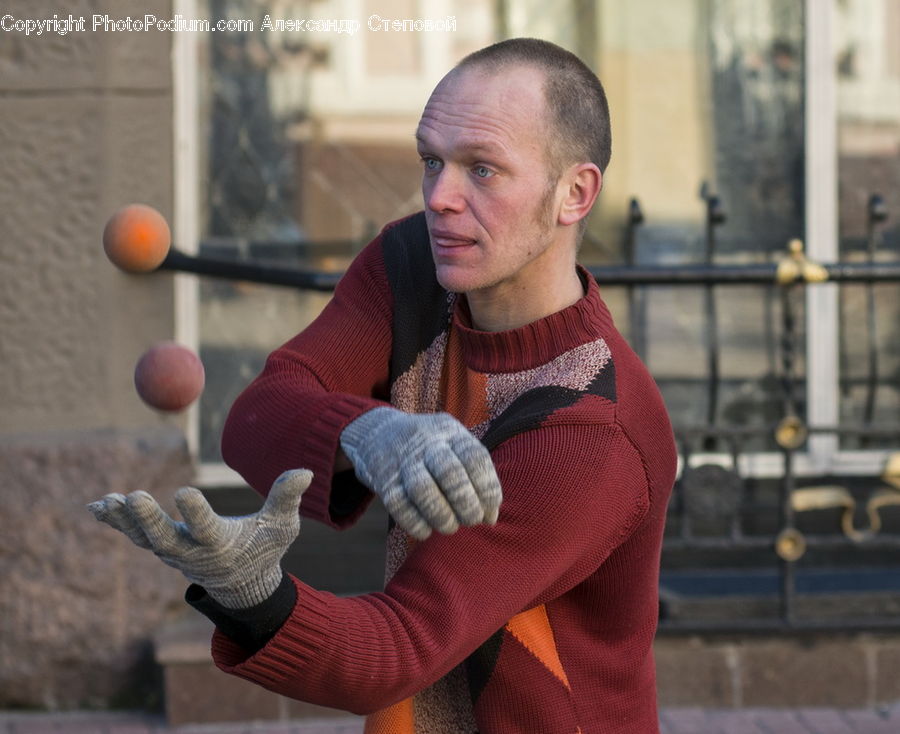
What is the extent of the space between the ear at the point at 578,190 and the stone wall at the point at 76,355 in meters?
3.19

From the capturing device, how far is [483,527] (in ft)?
6.75

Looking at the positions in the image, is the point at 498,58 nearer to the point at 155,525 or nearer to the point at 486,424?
the point at 486,424

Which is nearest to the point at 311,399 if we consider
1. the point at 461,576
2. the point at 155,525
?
the point at 461,576

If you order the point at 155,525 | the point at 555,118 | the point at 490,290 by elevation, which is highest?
the point at 555,118

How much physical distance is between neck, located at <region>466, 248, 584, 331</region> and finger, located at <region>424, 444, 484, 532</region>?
2.05 ft

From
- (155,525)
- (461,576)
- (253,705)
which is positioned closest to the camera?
(155,525)

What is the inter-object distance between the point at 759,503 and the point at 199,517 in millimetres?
4370

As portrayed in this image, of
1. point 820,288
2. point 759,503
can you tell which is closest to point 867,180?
point 820,288

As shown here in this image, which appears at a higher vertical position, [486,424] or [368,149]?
[368,149]

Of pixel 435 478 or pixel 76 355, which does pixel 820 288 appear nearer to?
pixel 76 355

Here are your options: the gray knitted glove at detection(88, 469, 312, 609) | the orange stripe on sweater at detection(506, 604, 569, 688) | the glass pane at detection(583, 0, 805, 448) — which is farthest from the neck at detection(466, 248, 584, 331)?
the glass pane at detection(583, 0, 805, 448)

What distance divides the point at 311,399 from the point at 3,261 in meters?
3.33

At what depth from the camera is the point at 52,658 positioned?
5355mm

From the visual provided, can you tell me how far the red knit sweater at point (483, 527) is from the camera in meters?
2.01
